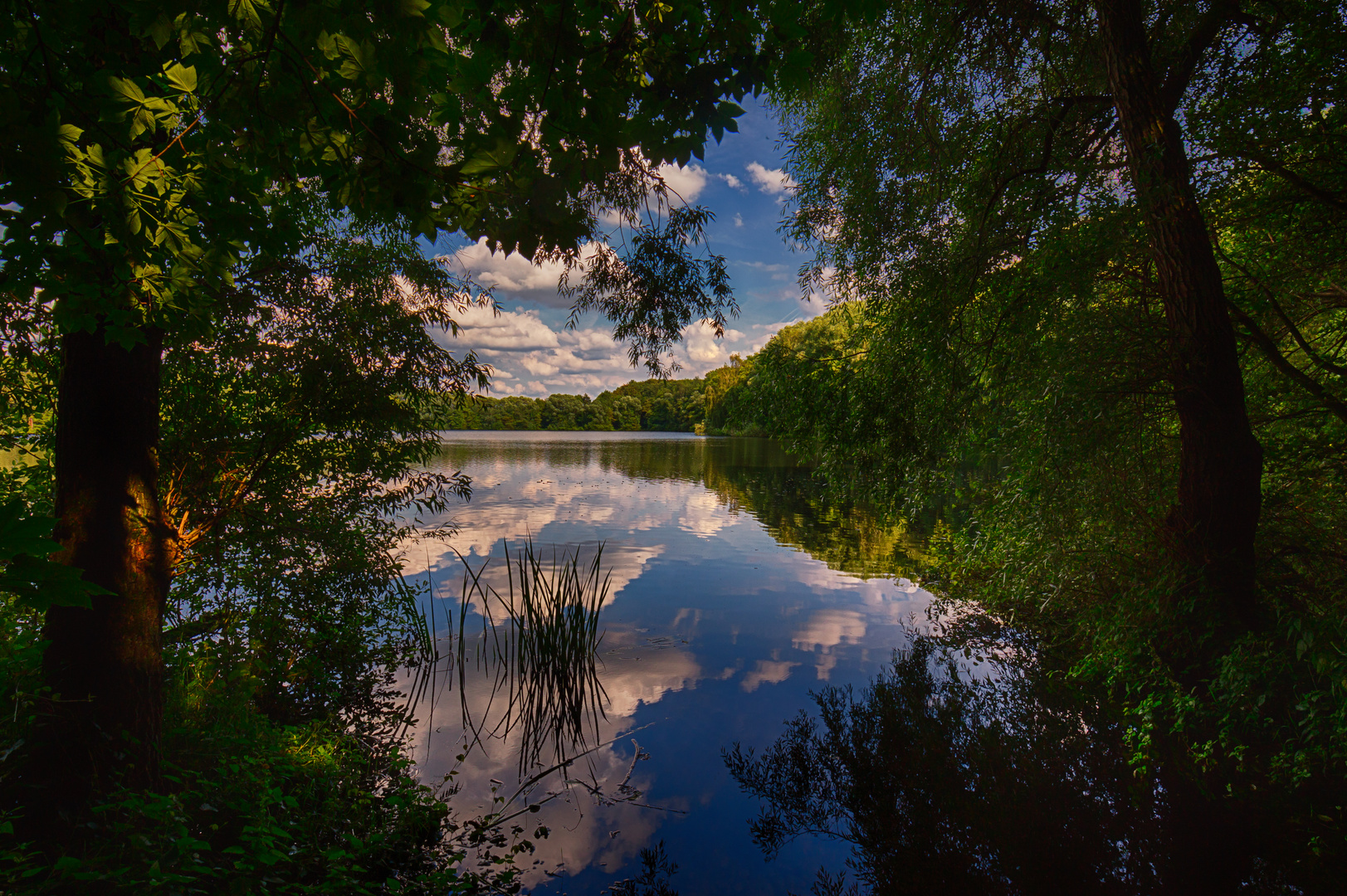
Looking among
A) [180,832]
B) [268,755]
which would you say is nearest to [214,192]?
[180,832]

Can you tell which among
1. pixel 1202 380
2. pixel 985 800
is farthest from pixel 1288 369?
pixel 985 800

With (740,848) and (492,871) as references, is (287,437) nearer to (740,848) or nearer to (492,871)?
(492,871)

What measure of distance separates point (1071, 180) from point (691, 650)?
7258 millimetres

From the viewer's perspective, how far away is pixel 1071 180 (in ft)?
17.1

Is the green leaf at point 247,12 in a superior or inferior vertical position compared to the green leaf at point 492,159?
superior

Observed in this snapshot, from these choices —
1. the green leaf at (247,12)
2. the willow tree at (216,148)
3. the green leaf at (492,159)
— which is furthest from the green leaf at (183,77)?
the green leaf at (492,159)

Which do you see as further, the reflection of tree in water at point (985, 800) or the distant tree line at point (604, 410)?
the distant tree line at point (604, 410)

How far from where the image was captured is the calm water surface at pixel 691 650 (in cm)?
418

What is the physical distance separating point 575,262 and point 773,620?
6.52m

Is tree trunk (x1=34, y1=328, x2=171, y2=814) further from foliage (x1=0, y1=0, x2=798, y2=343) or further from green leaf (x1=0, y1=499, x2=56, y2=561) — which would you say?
green leaf (x1=0, y1=499, x2=56, y2=561)

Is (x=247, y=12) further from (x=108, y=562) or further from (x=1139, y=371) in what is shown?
(x=1139, y=371)

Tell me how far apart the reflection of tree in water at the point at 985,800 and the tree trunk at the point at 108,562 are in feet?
14.8

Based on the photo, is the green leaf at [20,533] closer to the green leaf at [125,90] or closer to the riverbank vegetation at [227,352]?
the riverbank vegetation at [227,352]

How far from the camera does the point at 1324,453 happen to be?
14.0ft
